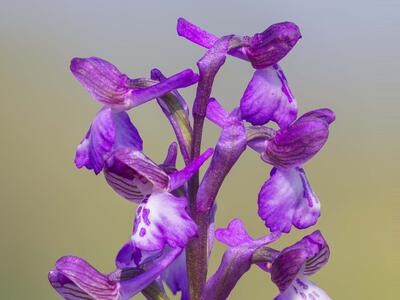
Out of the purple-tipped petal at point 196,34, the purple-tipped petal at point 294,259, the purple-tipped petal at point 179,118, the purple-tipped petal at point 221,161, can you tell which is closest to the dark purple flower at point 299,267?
the purple-tipped petal at point 294,259

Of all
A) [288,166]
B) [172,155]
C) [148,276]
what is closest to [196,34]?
[172,155]

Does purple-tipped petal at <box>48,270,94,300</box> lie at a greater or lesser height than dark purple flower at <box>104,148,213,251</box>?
lesser

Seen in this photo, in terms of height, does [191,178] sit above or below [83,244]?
above

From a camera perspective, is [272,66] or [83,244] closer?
[272,66]

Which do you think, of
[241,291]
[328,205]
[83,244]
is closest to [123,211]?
[83,244]

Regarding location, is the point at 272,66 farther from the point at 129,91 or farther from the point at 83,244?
the point at 83,244

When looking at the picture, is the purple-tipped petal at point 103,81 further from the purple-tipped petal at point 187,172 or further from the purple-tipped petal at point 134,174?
the purple-tipped petal at point 187,172

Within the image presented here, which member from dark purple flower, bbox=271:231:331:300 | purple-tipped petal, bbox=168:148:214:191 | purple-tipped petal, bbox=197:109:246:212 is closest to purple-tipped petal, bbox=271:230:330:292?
dark purple flower, bbox=271:231:331:300

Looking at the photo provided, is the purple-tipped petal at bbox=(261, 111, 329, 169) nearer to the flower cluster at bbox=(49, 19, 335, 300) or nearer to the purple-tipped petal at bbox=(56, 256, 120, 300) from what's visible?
the flower cluster at bbox=(49, 19, 335, 300)
